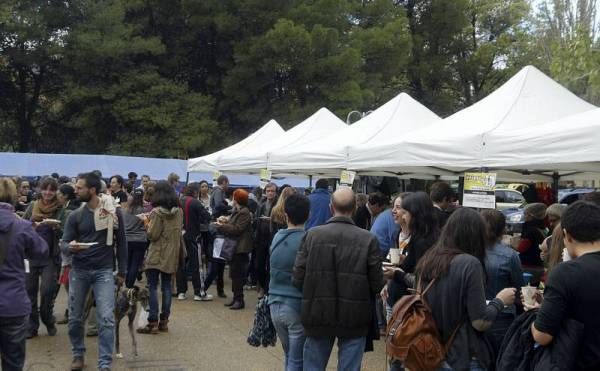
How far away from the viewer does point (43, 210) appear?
800cm

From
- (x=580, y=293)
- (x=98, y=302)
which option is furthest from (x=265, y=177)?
(x=580, y=293)

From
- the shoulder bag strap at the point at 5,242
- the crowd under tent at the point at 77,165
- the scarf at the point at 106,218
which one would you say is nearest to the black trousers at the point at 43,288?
the scarf at the point at 106,218

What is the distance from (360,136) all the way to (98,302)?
549cm

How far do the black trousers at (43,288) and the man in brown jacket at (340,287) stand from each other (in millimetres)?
4477

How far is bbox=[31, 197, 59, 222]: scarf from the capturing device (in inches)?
315

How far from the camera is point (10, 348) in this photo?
15.9 feet

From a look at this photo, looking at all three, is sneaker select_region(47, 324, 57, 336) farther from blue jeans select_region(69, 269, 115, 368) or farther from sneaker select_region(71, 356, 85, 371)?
blue jeans select_region(69, 269, 115, 368)

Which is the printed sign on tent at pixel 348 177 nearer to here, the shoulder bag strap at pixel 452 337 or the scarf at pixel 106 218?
the scarf at pixel 106 218

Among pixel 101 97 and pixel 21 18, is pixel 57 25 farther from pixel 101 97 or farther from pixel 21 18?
pixel 101 97

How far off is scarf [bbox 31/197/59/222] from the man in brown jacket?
446cm

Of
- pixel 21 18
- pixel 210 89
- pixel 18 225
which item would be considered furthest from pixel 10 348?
pixel 210 89

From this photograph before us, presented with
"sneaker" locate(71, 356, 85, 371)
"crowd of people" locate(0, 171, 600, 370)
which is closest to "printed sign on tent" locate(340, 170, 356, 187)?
"crowd of people" locate(0, 171, 600, 370)

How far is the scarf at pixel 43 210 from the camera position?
26.2 feet

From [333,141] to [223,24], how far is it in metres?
19.5
